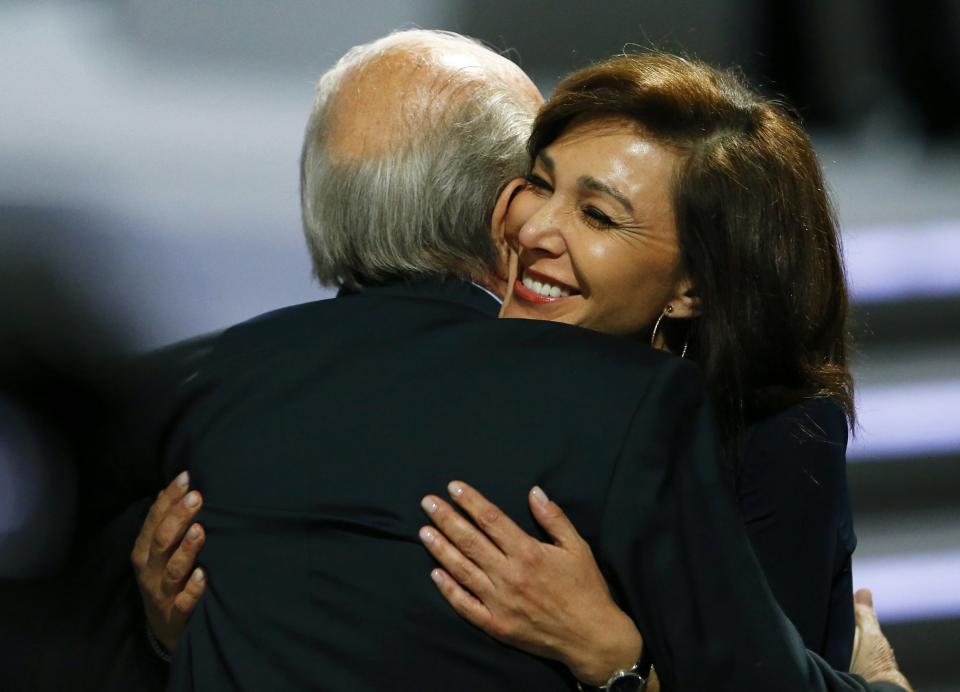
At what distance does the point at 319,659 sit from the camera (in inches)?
52.7

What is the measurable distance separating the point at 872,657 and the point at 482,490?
0.79m

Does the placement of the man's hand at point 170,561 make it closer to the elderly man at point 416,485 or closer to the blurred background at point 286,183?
the elderly man at point 416,485

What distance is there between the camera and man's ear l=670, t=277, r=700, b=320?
176 centimetres

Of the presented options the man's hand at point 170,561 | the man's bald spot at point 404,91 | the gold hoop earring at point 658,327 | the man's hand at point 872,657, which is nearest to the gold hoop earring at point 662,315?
the gold hoop earring at point 658,327

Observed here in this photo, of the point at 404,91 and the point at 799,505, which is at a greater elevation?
the point at 404,91

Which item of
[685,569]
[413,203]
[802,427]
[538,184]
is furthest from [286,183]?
[685,569]

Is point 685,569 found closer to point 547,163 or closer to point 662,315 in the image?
point 662,315

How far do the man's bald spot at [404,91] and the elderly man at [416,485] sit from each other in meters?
0.20

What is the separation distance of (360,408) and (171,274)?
2.27 meters

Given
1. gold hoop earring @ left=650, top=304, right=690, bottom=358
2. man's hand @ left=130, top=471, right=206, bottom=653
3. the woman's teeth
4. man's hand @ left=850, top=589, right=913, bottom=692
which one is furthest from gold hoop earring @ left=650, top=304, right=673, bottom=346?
man's hand @ left=130, top=471, right=206, bottom=653

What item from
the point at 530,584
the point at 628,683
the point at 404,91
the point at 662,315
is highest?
the point at 404,91

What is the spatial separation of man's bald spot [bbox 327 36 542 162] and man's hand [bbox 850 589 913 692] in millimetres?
912

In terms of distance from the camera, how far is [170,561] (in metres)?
1.55

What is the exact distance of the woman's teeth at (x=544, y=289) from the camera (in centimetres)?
174
